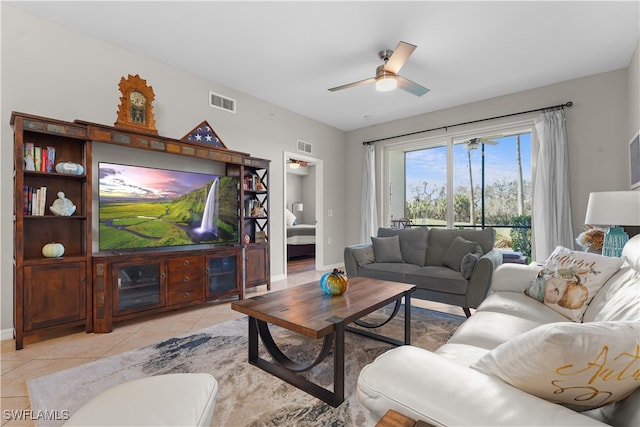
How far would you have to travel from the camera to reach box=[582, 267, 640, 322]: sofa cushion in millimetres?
1235

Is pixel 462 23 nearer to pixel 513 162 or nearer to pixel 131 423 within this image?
pixel 513 162

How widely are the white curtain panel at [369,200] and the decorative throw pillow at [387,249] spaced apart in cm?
194

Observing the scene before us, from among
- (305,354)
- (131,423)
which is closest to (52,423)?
(131,423)

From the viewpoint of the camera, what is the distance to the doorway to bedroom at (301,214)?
5938 mm

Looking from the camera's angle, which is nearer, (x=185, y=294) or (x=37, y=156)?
(x=37, y=156)

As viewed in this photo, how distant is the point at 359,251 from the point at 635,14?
3.42 m

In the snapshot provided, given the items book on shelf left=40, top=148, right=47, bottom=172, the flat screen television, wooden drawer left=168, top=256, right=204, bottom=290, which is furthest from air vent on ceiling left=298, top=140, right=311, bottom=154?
book on shelf left=40, top=148, right=47, bottom=172

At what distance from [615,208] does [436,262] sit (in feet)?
5.65

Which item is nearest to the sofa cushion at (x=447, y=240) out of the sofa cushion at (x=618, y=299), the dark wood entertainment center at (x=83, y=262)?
the sofa cushion at (x=618, y=299)

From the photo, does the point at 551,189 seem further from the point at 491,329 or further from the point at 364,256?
the point at 491,329

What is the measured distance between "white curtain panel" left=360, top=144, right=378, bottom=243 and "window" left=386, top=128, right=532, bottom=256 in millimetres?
311

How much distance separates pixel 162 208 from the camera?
134 inches

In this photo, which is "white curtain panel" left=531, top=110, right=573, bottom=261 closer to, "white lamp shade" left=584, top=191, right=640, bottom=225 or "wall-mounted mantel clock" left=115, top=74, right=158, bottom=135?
"white lamp shade" left=584, top=191, right=640, bottom=225

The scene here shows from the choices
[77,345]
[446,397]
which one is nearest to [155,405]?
[446,397]
